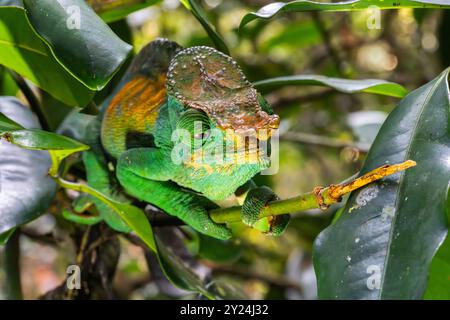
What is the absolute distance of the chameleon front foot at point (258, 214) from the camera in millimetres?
804

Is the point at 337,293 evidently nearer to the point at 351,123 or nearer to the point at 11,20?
the point at 11,20

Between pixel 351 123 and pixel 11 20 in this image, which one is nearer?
pixel 11 20

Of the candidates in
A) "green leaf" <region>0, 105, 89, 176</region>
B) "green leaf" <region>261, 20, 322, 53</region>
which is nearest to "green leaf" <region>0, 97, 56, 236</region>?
"green leaf" <region>0, 105, 89, 176</region>

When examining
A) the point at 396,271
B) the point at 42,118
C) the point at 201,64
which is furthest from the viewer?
the point at 42,118

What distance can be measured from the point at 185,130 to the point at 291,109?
1.27 metres

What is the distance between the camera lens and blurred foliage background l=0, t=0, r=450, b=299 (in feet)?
4.89

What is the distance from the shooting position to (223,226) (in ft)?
2.91

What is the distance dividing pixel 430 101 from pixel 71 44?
1.45 feet

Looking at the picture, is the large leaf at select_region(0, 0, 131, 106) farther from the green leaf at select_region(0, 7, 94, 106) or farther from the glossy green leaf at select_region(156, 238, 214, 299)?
the glossy green leaf at select_region(156, 238, 214, 299)

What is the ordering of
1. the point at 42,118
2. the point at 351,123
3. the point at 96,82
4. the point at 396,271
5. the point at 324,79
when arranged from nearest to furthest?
the point at 396,271, the point at 96,82, the point at 324,79, the point at 42,118, the point at 351,123

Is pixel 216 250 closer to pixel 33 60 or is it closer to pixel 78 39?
pixel 33 60

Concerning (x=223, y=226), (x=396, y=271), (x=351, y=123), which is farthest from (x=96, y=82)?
(x=351, y=123)
